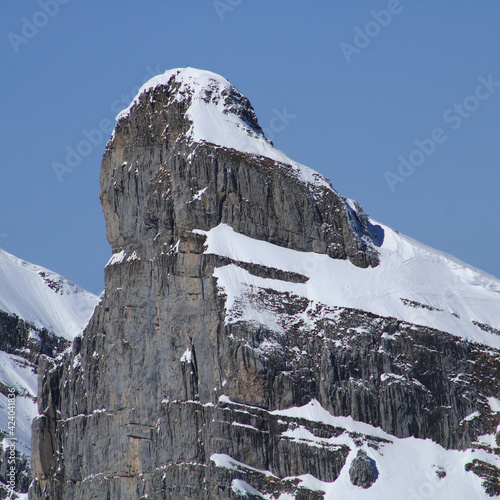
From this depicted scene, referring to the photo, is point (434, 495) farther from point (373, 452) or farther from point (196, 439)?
point (196, 439)

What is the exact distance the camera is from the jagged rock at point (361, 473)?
7702 inches

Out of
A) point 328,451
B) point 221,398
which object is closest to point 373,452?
point 328,451

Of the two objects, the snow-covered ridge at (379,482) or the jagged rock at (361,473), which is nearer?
the snow-covered ridge at (379,482)

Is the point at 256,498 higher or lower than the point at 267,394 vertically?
lower

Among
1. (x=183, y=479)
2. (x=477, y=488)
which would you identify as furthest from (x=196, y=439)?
(x=477, y=488)

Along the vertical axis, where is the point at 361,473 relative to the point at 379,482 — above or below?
above

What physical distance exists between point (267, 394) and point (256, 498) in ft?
45.3

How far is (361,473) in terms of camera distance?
642ft

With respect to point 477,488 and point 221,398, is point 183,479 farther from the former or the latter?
point 477,488

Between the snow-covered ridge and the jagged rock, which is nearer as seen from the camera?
the snow-covered ridge

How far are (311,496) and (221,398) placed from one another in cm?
1694

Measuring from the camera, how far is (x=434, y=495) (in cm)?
19775

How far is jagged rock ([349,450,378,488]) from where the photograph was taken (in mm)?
195625

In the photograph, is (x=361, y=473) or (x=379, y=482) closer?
(x=361, y=473)
